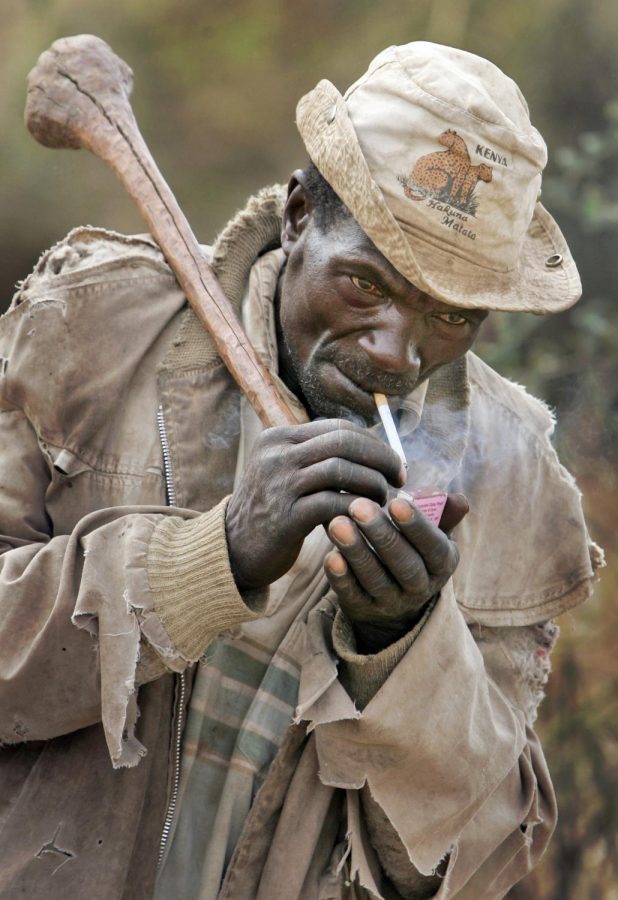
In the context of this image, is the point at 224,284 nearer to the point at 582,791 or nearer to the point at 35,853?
the point at 35,853

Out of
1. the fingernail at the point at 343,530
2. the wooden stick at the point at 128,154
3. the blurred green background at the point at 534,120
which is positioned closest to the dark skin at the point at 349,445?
the fingernail at the point at 343,530

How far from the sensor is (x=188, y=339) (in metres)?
2.86

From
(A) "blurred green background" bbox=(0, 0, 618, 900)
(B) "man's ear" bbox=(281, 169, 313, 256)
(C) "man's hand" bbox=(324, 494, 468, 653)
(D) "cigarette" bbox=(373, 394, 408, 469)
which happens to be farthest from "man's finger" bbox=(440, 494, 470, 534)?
(A) "blurred green background" bbox=(0, 0, 618, 900)

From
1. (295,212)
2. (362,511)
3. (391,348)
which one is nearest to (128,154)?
(295,212)

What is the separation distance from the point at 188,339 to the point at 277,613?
58 cm

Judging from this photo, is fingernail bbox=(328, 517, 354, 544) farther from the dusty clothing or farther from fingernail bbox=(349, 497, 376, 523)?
the dusty clothing

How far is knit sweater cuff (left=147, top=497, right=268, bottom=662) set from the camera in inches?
93.1

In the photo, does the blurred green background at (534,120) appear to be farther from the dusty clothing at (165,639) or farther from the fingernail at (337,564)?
the fingernail at (337,564)

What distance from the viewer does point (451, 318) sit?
109 inches

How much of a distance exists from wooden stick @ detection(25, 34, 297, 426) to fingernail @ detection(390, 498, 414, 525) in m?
0.48

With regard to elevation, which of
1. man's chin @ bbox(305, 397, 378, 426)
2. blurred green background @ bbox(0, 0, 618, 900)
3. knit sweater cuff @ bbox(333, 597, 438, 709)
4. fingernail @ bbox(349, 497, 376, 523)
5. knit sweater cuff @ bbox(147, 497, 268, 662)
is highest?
fingernail @ bbox(349, 497, 376, 523)

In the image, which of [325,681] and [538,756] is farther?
[538,756]

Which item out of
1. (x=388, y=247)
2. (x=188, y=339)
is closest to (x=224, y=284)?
(x=188, y=339)

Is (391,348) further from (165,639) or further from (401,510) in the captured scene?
(165,639)
